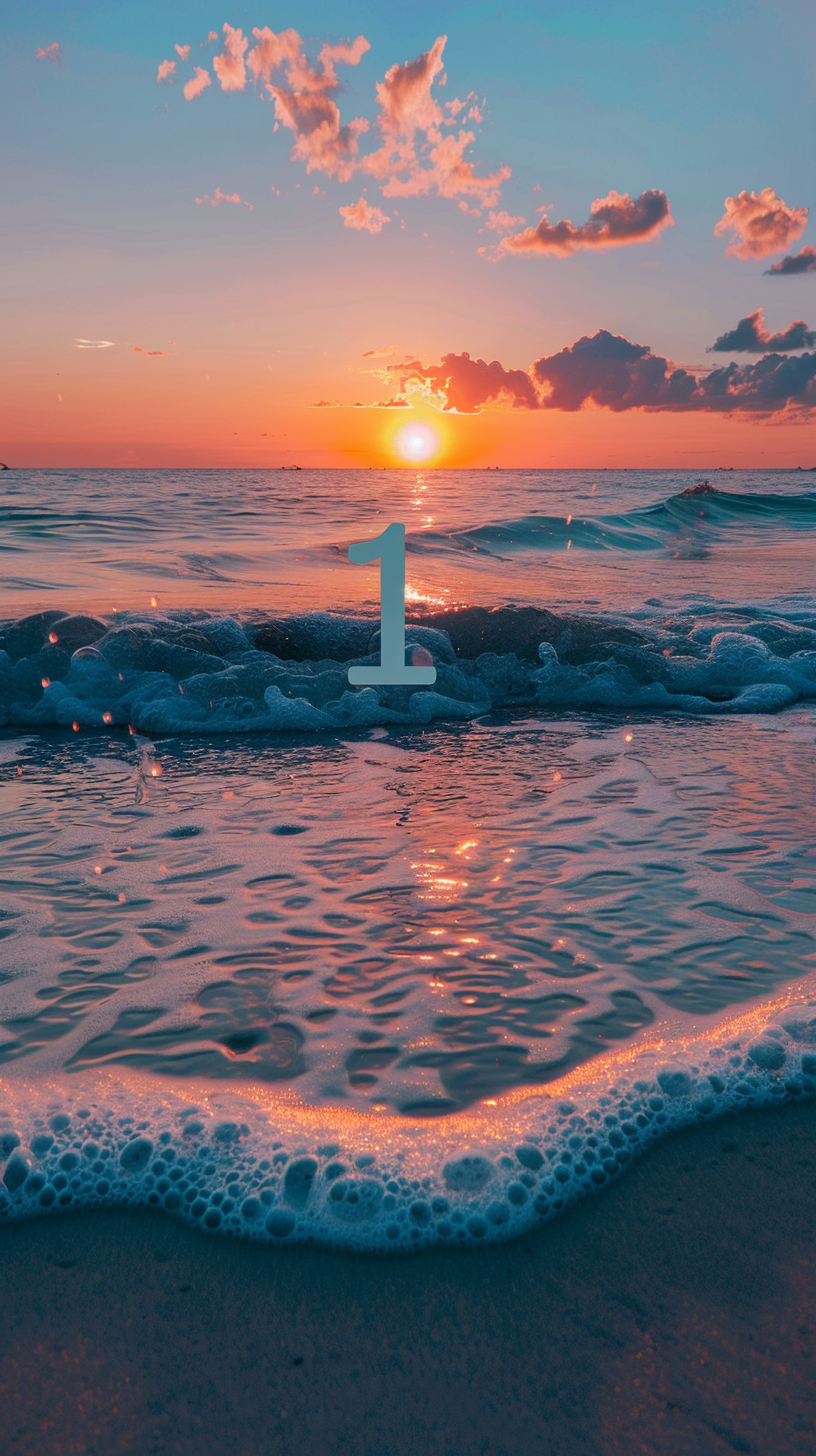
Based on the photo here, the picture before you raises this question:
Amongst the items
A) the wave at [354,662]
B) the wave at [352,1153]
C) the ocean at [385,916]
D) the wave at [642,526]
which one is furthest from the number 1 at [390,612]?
the wave at [642,526]

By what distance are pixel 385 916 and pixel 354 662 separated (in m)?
4.30

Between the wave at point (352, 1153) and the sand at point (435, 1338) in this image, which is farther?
the wave at point (352, 1153)

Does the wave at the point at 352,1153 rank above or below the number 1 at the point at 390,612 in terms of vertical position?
below

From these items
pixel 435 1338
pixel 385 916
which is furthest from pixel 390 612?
pixel 435 1338

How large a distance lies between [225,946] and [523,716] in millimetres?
3726

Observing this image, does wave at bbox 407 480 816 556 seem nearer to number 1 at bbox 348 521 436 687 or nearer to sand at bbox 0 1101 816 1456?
number 1 at bbox 348 521 436 687

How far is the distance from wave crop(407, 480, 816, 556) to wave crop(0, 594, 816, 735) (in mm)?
7486

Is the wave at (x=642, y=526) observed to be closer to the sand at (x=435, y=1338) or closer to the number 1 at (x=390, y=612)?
the number 1 at (x=390, y=612)

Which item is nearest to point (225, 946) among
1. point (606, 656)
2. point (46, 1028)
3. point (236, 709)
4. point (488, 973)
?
point (46, 1028)

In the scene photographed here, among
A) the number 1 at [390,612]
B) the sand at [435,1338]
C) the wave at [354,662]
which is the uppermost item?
the number 1 at [390,612]

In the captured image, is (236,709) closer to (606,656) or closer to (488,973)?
(606,656)

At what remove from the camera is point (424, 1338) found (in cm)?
141

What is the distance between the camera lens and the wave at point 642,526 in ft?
52.7

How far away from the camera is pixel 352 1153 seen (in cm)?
178
